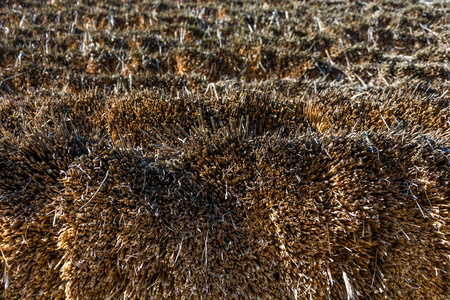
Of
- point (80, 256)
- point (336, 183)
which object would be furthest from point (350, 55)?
point (80, 256)

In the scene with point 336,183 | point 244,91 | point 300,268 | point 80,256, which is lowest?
point 300,268

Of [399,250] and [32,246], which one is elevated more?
[32,246]

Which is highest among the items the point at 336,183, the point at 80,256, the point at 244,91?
the point at 244,91

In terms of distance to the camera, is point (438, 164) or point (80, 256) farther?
point (438, 164)

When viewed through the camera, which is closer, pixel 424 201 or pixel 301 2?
pixel 424 201

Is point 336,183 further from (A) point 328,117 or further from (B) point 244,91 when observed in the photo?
(B) point 244,91

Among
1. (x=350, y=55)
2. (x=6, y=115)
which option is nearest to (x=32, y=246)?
(x=6, y=115)

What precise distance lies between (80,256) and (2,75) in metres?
2.58

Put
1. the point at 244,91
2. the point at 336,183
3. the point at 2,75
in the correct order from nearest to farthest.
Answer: the point at 336,183 → the point at 244,91 → the point at 2,75

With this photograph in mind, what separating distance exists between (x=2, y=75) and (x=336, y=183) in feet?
12.2

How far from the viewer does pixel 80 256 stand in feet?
6.00

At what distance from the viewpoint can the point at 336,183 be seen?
1.97 meters

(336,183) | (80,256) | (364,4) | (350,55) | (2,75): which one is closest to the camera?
(80,256)

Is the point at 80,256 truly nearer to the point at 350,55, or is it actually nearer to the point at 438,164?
the point at 438,164
